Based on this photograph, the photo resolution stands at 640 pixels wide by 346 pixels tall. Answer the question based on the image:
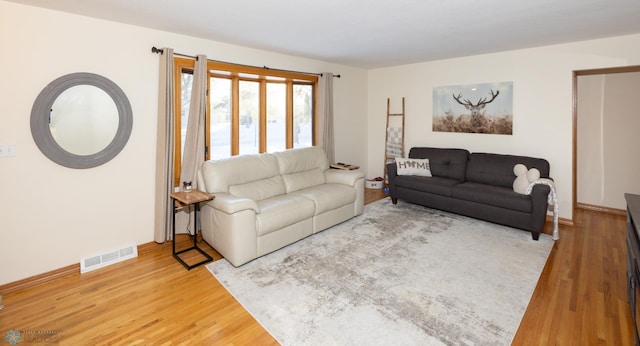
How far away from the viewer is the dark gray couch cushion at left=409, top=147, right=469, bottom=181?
4781mm

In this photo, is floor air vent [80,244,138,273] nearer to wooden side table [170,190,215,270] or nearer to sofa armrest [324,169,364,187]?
wooden side table [170,190,215,270]

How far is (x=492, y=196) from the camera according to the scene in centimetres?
396

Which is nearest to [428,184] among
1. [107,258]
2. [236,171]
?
[236,171]

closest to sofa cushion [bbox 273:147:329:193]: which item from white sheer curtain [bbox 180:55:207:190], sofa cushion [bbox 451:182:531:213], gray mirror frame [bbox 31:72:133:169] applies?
white sheer curtain [bbox 180:55:207:190]

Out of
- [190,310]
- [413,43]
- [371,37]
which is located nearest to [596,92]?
[413,43]

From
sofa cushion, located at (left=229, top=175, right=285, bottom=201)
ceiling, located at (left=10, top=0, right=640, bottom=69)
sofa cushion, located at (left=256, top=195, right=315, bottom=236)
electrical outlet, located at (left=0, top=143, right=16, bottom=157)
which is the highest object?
ceiling, located at (left=10, top=0, right=640, bottom=69)

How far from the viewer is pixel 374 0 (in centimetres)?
250

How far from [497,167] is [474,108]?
41.6 inches

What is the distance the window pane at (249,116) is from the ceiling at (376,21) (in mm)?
625

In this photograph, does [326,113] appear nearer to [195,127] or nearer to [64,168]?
[195,127]

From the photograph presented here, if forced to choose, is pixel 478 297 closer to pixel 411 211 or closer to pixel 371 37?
pixel 411 211

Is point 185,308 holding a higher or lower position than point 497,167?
lower

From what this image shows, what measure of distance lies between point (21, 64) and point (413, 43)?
3966 mm

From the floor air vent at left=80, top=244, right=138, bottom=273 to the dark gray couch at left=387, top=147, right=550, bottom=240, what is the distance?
364 centimetres
